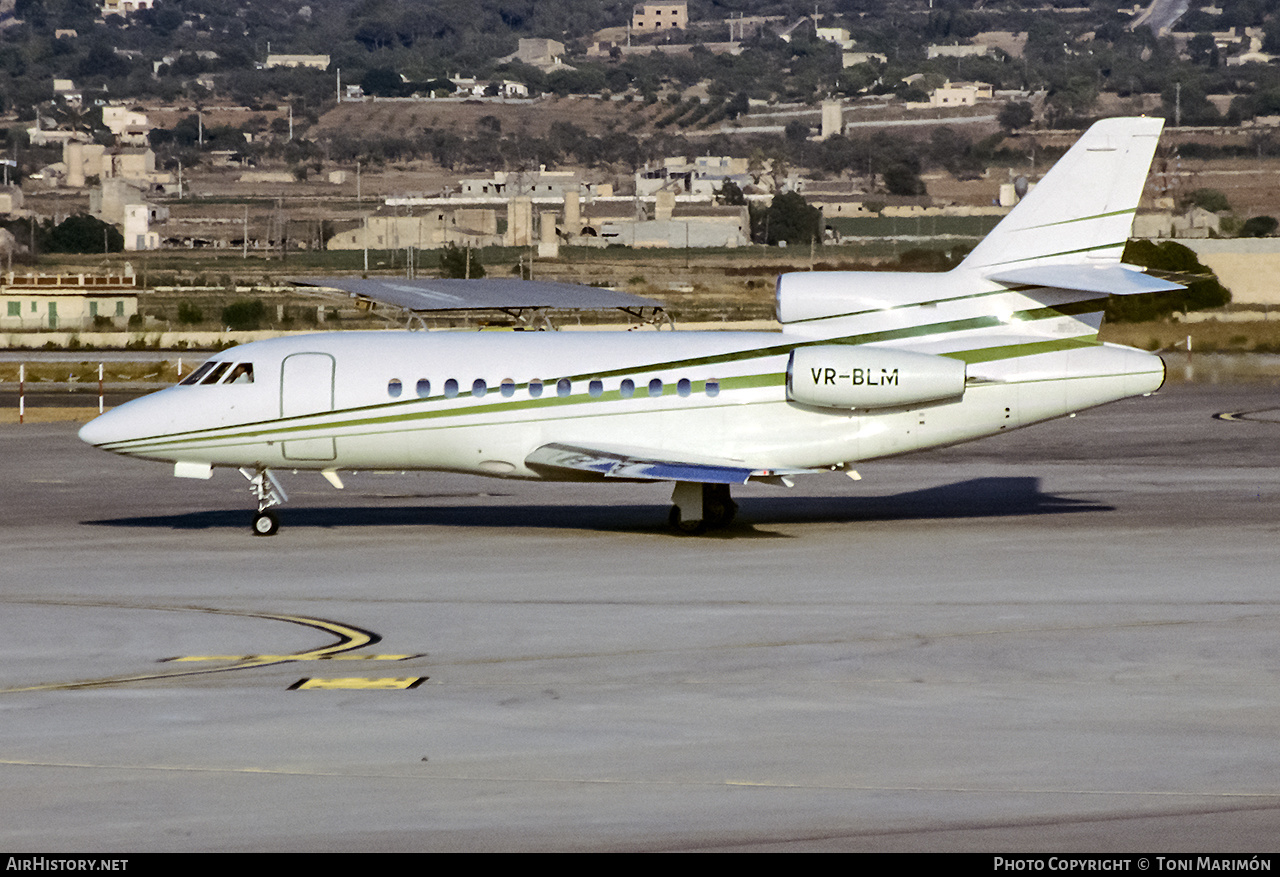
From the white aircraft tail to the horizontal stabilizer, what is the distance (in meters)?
0.02

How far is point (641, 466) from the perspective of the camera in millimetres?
27000

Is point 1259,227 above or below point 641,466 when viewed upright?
above

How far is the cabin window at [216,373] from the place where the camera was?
28547mm

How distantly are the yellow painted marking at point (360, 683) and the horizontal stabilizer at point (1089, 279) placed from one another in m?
Result: 13.5

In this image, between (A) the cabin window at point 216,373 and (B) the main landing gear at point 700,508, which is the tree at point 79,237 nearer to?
(A) the cabin window at point 216,373

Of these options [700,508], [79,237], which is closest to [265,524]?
[700,508]

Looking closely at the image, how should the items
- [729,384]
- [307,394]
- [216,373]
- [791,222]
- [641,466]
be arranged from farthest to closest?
[791,222] → [216,373] → [307,394] → [729,384] → [641,466]

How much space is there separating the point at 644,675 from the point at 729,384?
10792 millimetres

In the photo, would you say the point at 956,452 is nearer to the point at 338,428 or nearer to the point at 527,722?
the point at 338,428

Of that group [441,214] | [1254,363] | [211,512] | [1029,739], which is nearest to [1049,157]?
[441,214]

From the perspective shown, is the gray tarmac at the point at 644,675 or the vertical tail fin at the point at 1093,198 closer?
the gray tarmac at the point at 644,675

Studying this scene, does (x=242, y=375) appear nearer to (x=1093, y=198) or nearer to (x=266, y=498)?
(x=266, y=498)

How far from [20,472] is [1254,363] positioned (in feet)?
156

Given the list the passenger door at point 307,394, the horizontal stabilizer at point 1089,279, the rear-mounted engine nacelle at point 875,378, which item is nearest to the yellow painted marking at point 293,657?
the passenger door at point 307,394
